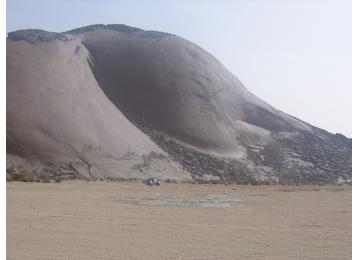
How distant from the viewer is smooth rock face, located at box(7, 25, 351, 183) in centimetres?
5144

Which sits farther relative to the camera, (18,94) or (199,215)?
(18,94)

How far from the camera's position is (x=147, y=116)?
220 ft

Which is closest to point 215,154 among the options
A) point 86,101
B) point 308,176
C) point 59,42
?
point 308,176

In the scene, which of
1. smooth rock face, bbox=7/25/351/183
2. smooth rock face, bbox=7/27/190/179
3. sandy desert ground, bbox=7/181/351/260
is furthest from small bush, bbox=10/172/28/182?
sandy desert ground, bbox=7/181/351/260

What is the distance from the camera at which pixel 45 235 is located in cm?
1255

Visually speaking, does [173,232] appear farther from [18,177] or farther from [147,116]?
[147,116]

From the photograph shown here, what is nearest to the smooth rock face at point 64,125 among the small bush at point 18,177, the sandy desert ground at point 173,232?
the small bush at point 18,177

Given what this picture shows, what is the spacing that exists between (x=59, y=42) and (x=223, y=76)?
87.3ft

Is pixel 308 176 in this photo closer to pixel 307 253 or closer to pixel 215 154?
pixel 215 154

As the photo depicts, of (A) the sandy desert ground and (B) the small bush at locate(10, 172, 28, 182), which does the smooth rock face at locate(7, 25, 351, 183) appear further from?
(A) the sandy desert ground

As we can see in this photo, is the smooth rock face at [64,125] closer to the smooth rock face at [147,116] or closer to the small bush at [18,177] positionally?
the smooth rock face at [147,116]

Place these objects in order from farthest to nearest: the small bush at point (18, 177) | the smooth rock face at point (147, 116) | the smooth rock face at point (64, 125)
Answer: the smooth rock face at point (147, 116), the smooth rock face at point (64, 125), the small bush at point (18, 177)

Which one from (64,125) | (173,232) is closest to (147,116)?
(64,125)

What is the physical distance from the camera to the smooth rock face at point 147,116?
5144cm
